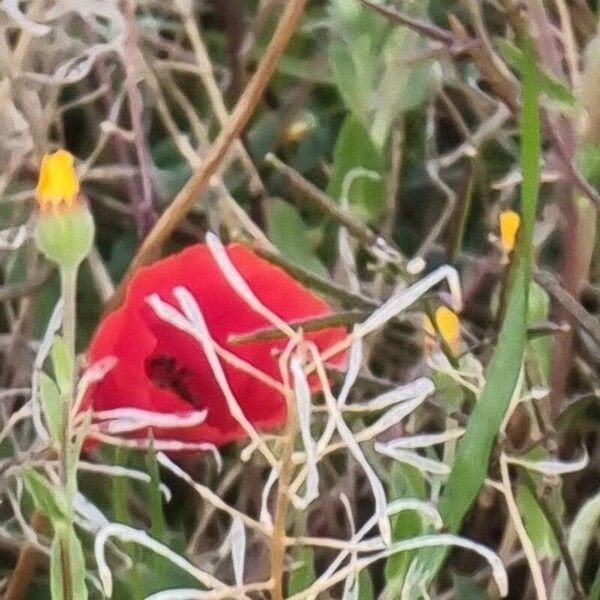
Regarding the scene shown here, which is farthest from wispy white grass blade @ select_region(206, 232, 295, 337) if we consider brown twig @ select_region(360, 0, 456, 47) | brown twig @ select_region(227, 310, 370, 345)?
brown twig @ select_region(360, 0, 456, 47)

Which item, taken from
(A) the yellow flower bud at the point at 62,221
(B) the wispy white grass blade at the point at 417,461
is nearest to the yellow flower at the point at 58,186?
(A) the yellow flower bud at the point at 62,221

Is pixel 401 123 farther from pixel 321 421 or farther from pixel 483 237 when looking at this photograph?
pixel 321 421

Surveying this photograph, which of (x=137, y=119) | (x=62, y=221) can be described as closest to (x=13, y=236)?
(x=137, y=119)

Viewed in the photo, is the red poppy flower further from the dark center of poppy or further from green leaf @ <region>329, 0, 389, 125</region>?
green leaf @ <region>329, 0, 389, 125</region>

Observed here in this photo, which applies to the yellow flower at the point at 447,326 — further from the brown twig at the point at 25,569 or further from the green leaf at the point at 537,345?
the brown twig at the point at 25,569

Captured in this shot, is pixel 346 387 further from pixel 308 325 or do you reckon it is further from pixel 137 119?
pixel 137 119
